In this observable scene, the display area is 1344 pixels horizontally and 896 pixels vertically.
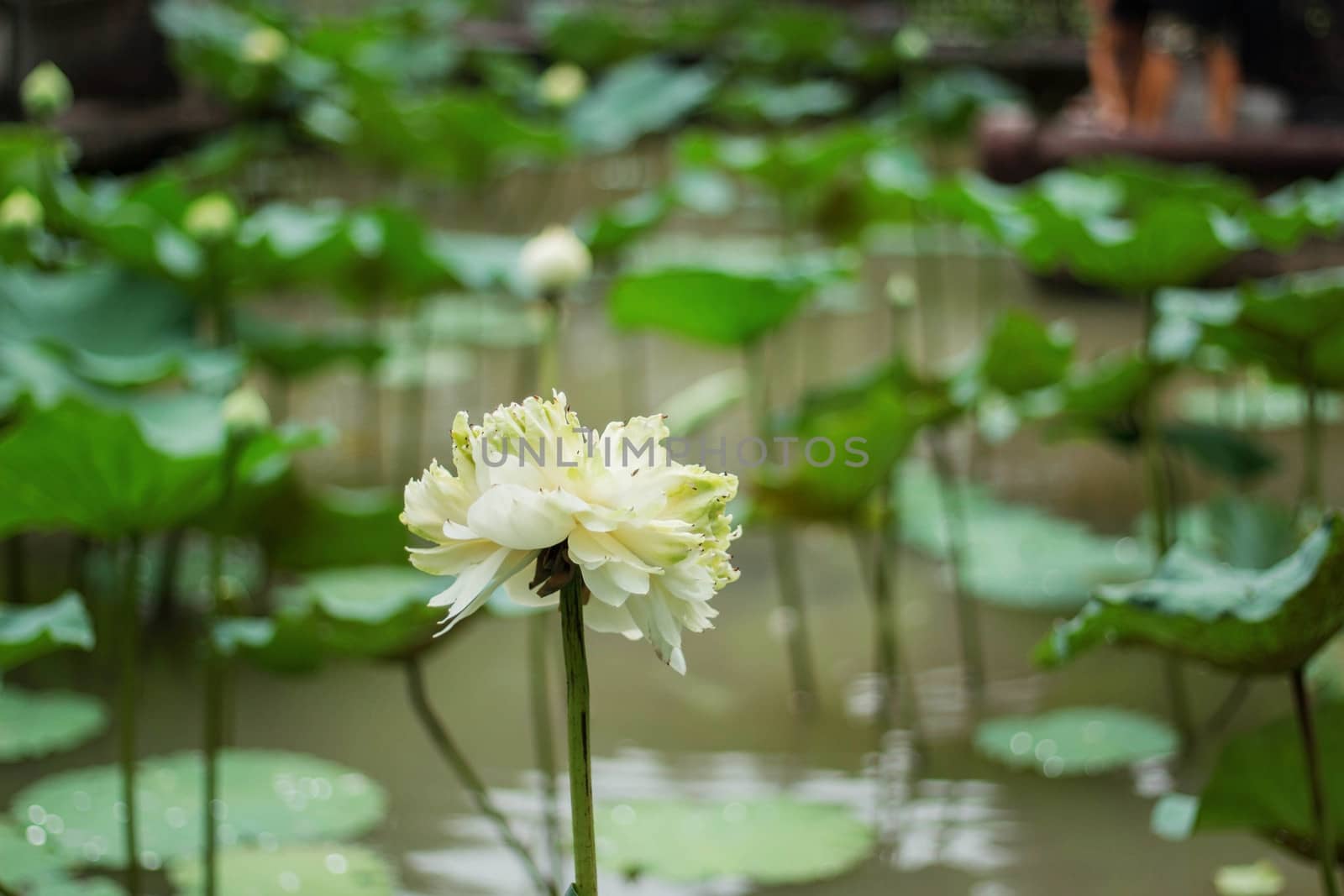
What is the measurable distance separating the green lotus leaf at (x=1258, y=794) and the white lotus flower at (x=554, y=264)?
676mm

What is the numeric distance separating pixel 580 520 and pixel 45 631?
2.04ft

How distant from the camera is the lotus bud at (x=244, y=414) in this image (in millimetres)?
1121

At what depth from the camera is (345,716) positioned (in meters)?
1.91

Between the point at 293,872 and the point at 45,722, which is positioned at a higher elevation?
the point at 45,722

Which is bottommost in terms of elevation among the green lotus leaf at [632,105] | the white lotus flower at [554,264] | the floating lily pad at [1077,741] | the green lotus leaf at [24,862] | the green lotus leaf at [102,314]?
the green lotus leaf at [24,862]

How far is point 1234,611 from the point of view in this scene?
1010mm

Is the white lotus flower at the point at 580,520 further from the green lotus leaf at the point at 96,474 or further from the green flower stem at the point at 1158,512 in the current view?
the green flower stem at the point at 1158,512

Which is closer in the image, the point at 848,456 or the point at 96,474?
the point at 96,474

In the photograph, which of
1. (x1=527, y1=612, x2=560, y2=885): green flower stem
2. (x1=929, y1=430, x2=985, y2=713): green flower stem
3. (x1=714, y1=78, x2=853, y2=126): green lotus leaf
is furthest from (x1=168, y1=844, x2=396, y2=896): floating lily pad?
(x1=714, y1=78, x2=853, y2=126): green lotus leaf

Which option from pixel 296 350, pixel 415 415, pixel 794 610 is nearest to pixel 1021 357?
pixel 794 610

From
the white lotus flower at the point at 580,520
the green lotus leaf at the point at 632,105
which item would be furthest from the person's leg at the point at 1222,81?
the white lotus flower at the point at 580,520

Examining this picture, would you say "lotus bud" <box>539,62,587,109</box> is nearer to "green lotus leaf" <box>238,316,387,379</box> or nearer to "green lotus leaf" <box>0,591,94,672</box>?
"green lotus leaf" <box>238,316,387,379</box>

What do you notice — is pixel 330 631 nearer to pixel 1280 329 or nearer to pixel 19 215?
pixel 19 215

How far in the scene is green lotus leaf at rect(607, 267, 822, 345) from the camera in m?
1.90
